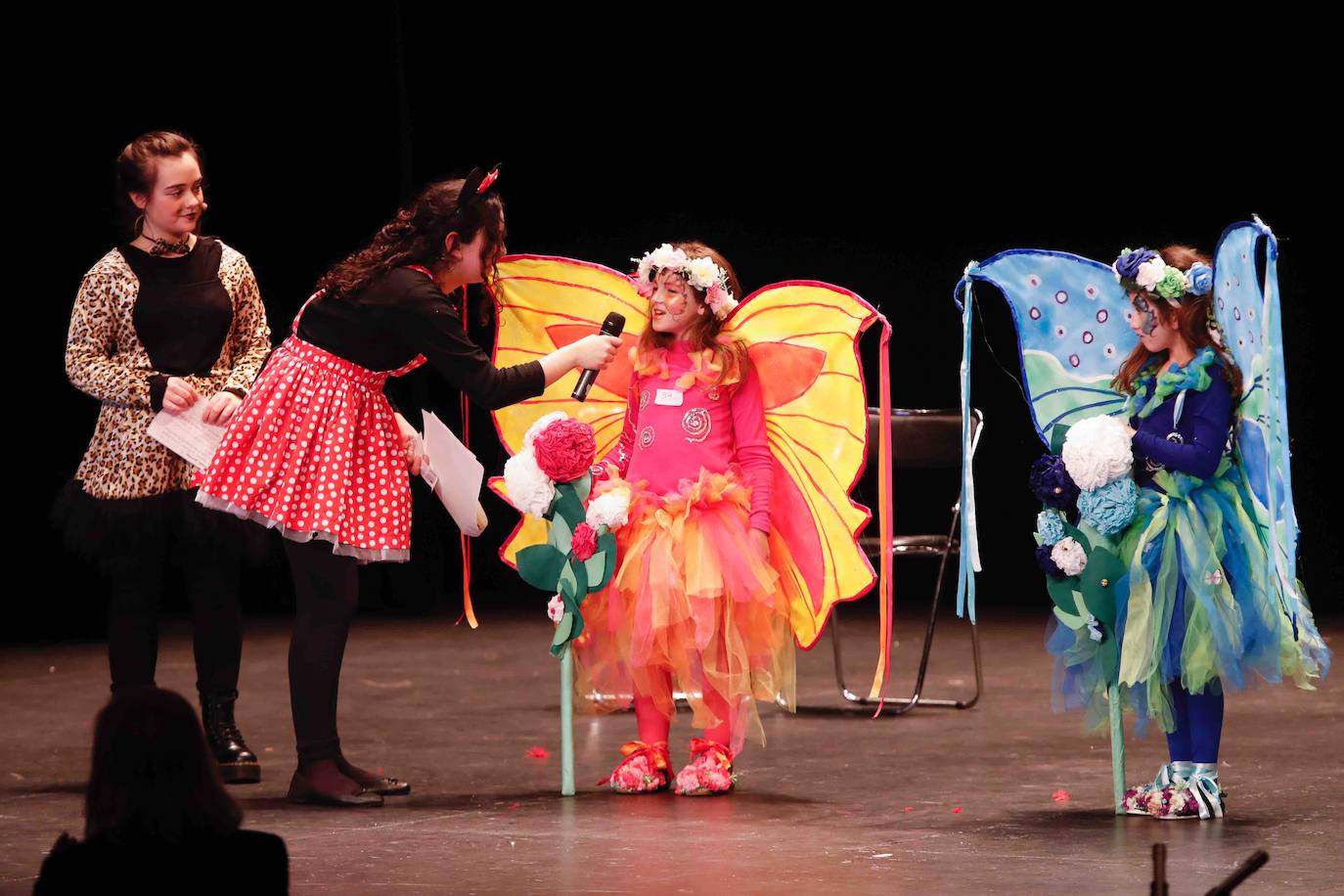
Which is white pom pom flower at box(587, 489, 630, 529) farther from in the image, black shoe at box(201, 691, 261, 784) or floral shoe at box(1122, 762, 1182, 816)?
floral shoe at box(1122, 762, 1182, 816)

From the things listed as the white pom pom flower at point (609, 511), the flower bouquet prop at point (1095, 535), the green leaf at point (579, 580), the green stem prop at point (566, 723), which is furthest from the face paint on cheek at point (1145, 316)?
the green stem prop at point (566, 723)

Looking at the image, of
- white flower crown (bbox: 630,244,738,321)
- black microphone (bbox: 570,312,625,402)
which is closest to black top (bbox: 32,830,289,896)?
black microphone (bbox: 570,312,625,402)

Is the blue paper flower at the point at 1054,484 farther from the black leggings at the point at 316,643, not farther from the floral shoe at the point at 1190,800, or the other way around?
the black leggings at the point at 316,643

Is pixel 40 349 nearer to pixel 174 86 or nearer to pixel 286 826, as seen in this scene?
pixel 174 86

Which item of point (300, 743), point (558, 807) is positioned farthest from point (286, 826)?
point (558, 807)

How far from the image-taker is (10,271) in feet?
24.1

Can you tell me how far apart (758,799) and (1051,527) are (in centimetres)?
81

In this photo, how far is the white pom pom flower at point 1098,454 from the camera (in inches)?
137

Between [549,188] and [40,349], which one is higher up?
[549,188]

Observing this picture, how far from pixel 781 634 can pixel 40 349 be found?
15.3ft

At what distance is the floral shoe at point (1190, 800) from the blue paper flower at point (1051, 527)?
515 millimetres

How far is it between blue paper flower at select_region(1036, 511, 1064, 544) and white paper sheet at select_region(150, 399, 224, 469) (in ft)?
5.66

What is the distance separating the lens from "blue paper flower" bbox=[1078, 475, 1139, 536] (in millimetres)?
3510

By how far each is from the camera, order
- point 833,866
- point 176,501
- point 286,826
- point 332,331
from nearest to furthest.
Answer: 1. point 833,866
2. point 286,826
3. point 332,331
4. point 176,501
